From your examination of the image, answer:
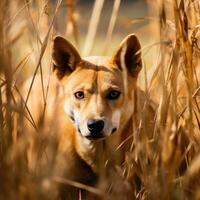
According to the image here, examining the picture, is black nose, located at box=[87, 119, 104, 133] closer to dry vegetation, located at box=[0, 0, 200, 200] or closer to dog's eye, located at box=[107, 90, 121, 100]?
dog's eye, located at box=[107, 90, 121, 100]

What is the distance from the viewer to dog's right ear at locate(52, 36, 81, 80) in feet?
16.7

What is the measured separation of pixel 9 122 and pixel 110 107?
5.35 feet

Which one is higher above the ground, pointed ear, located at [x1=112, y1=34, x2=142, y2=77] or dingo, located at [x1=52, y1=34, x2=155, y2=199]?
pointed ear, located at [x1=112, y1=34, x2=142, y2=77]

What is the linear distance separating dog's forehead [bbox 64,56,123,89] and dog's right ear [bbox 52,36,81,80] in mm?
57

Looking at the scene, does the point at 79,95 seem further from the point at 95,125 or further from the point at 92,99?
the point at 95,125

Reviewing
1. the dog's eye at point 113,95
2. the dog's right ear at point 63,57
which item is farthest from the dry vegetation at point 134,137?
the dog's eye at point 113,95

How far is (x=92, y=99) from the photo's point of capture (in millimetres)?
5008

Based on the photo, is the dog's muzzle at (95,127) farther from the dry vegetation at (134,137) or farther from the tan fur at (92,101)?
the dry vegetation at (134,137)

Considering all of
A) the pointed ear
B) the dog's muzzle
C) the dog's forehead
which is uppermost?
the pointed ear

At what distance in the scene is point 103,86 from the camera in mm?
5055

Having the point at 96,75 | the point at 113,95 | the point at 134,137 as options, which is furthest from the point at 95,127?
the point at 134,137

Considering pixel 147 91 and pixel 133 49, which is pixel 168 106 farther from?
pixel 133 49

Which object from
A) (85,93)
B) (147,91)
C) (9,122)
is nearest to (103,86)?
(85,93)

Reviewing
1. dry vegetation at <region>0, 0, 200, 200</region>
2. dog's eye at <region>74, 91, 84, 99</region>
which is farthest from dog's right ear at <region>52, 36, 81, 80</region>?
dry vegetation at <region>0, 0, 200, 200</region>
